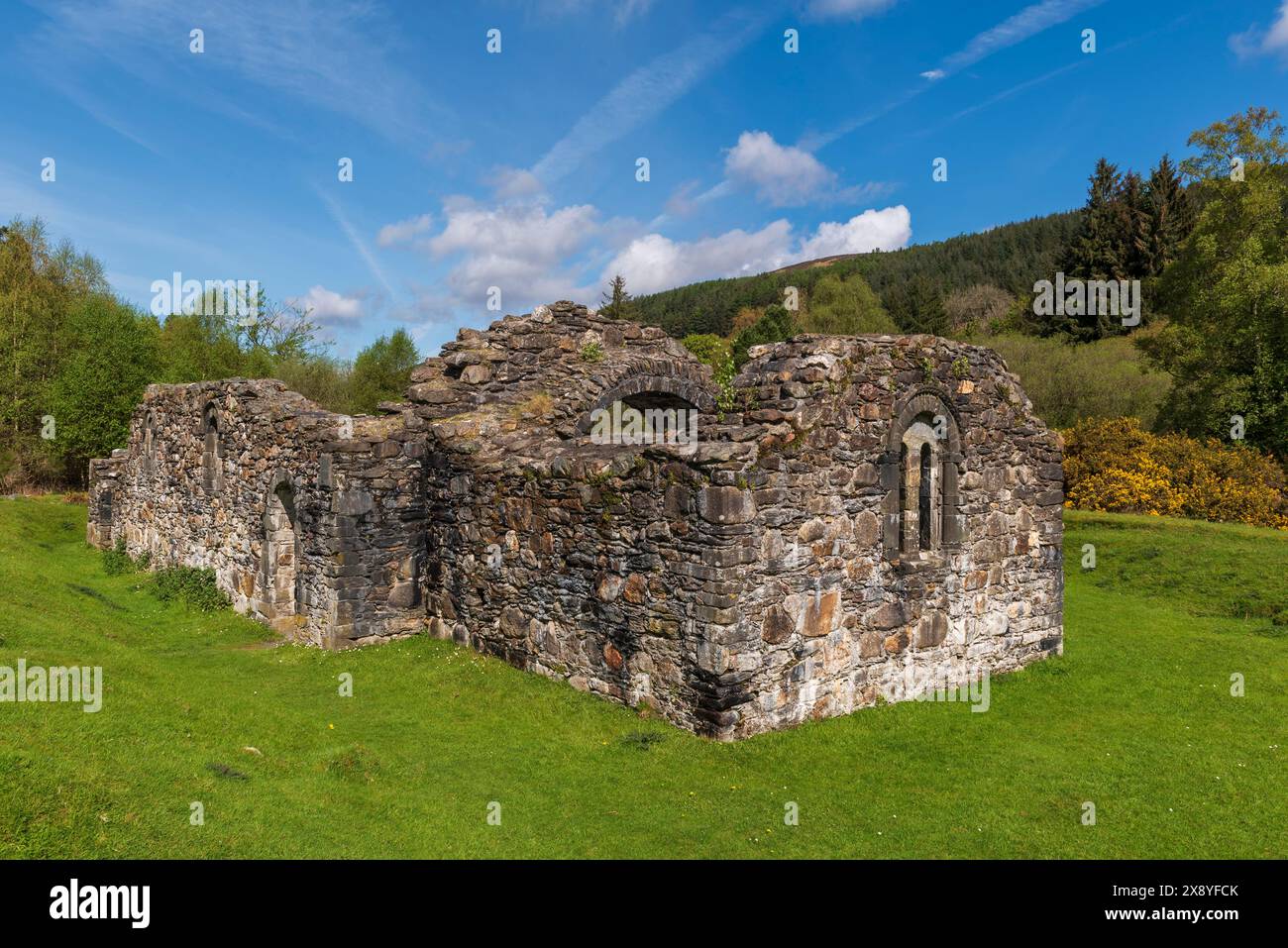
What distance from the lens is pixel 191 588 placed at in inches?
615

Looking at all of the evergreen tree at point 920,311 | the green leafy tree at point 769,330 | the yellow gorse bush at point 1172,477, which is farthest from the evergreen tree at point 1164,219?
the yellow gorse bush at point 1172,477

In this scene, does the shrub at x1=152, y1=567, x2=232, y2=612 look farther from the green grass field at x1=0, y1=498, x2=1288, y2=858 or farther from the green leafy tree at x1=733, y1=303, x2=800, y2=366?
the green leafy tree at x1=733, y1=303, x2=800, y2=366

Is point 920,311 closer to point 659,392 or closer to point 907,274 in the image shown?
point 907,274

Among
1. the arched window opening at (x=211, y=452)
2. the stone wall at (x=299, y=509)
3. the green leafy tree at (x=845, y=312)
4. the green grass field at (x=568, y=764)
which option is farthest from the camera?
the green leafy tree at (x=845, y=312)

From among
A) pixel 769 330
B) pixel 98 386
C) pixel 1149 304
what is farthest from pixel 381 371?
pixel 1149 304

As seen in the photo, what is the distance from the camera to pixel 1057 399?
32844 millimetres

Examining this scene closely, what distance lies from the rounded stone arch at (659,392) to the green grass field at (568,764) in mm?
4907

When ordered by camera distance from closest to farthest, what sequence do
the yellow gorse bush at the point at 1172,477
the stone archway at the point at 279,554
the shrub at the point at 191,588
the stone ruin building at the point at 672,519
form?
the stone ruin building at the point at 672,519, the stone archway at the point at 279,554, the shrub at the point at 191,588, the yellow gorse bush at the point at 1172,477

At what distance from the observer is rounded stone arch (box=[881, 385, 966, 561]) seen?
32.6 feet

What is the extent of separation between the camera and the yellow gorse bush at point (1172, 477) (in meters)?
21.5

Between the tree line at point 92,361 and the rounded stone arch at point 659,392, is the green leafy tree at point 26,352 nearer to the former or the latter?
the tree line at point 92,361

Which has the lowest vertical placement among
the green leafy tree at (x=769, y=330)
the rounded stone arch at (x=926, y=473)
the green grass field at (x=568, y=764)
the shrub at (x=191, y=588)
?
the green grass field at (x=568, y=764)

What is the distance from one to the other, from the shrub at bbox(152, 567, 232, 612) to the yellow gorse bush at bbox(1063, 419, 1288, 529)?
23.1 metres

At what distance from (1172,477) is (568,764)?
21813 millimetres
